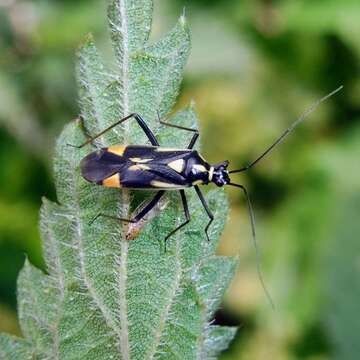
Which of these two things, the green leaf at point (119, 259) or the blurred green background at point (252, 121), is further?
the blurred green background at point (252, 121)

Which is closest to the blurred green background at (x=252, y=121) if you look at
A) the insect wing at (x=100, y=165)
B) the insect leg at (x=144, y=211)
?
the insect wing at (x=100, y=165)

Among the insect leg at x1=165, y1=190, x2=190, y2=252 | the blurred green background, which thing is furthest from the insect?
the blurred green background

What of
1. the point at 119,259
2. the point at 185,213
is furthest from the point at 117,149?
the point at 119,259

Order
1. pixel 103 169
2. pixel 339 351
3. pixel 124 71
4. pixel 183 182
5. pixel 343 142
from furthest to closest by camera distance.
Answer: pixel 343 142 < pixel 339 351 < pixel 183 182 < pixel 103 169 < pixel 124 71

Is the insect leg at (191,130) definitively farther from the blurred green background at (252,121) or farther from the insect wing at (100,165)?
the blurred green background at (252,121)

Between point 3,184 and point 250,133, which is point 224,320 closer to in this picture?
point 250,133

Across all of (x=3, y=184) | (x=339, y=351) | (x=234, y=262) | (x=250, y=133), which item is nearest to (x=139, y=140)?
(x=234, y=262)
